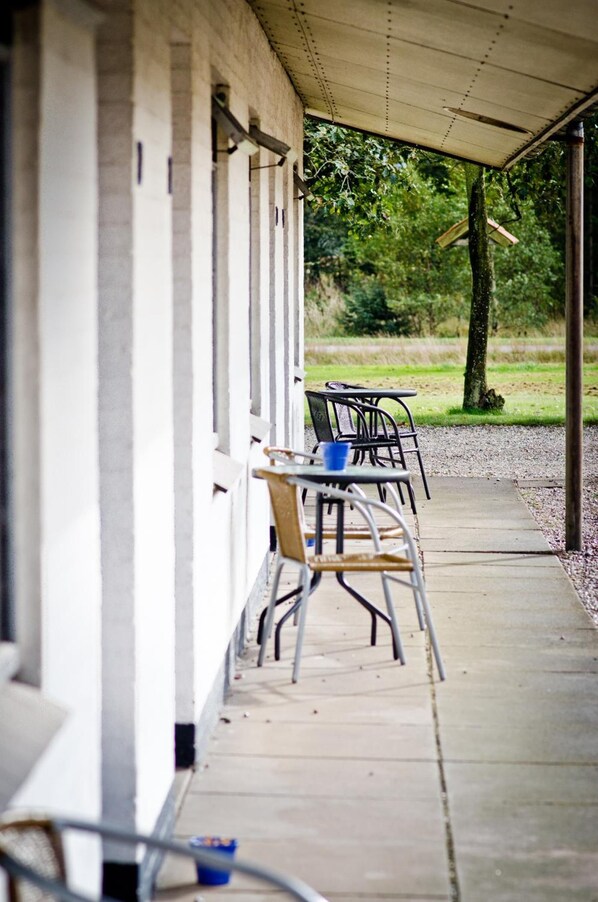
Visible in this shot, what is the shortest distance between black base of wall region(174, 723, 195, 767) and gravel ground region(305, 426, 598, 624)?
297 centimetres

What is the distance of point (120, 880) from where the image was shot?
11.1ft

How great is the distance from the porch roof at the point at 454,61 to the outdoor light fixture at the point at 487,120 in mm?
17

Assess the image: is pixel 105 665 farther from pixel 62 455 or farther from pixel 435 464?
pixel 435 464

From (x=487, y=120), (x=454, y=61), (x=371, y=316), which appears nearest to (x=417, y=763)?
(x=454, y=61)

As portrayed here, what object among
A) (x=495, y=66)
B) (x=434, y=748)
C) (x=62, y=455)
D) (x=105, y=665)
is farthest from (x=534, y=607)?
(x=62, y=455)

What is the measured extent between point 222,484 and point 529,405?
53.1 ft

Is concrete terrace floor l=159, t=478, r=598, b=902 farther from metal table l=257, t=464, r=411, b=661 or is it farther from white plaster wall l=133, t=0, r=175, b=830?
white plaster wall l=133, t=0, r=175, b=830

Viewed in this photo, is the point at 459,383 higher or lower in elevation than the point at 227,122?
lower

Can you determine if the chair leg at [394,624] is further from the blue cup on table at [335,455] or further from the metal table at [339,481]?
the blue cup on table at [335,455]

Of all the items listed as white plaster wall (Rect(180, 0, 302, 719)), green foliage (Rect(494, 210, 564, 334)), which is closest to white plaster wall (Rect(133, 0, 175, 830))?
white plaster wall (Rect(180, 0, 302, 719))

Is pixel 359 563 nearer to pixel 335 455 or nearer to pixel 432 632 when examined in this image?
pixel 432 632

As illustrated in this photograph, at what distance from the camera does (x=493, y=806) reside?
4090 mm

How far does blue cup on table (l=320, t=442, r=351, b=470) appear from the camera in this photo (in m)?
5.89

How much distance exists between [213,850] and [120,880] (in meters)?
0.25
